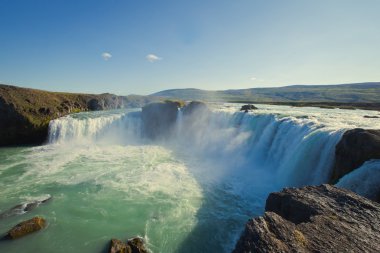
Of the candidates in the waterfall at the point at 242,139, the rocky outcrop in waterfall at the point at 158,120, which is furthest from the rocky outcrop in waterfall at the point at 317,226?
the rocky outcrop in waterfall at the point at 158,120

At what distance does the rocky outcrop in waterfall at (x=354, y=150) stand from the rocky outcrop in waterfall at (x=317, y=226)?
461 cm

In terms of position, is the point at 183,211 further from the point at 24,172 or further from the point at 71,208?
the point at 24,172

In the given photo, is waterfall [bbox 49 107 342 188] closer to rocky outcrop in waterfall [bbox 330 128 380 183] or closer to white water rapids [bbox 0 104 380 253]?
white water rapids [bbox 0 104 380 253]

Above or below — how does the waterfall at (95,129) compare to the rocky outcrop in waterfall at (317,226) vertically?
below

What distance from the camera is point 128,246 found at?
36.0ft

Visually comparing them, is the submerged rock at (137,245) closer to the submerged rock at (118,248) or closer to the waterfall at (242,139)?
the submerged rock at (118,248)

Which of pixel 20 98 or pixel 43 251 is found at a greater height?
pixel 20 98

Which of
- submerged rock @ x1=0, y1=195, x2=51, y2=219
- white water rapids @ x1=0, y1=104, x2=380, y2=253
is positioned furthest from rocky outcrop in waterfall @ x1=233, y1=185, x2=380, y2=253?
submerged rock @ x1=0, y1=195, x2=51, y2=219

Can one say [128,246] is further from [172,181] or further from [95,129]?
[95,129]

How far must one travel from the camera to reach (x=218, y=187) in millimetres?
19016

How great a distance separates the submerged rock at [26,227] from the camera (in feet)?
39.0

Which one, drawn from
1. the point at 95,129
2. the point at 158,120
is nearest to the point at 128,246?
the point at 95,129

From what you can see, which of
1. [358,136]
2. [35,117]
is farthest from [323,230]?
[35,117]

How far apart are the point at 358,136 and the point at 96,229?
43.3 ft
